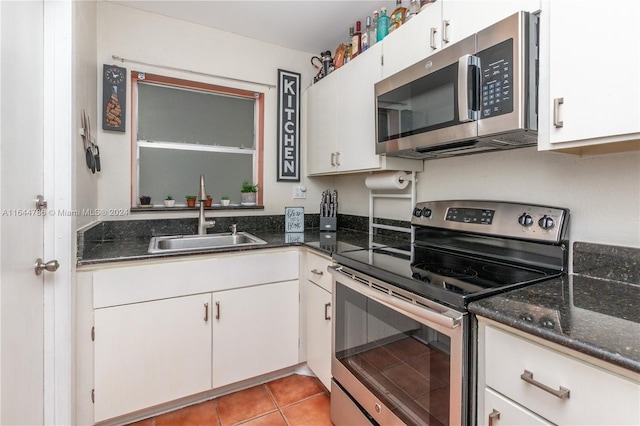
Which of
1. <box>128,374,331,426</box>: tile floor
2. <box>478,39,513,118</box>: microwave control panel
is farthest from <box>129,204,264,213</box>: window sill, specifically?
<box>478,39,513,118</box>: microwave control panel

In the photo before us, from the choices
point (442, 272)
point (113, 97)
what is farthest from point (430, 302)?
point (113, 97)

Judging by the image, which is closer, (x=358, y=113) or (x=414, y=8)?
(x=414, y=8)

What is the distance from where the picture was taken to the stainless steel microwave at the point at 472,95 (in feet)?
3.39

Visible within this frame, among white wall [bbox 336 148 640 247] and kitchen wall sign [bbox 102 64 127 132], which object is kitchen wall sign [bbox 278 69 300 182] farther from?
white wall [bbox 336 148 640 247]

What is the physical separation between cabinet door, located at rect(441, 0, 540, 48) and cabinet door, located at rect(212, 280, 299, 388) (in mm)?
1547

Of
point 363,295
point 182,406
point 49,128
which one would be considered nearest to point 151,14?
point 49,128

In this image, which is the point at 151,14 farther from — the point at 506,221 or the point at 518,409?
the point at 518,409

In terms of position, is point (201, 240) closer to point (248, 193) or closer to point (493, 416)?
point (248, 193)

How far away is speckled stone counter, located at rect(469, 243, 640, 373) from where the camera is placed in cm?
64

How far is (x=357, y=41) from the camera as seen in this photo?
78.7 inches

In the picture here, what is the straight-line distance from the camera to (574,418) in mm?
686

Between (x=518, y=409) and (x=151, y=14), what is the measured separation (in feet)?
9.22

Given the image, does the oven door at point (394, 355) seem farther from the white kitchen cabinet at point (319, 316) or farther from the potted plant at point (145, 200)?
the potted plant at point (145, 200)

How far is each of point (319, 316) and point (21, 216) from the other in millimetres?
1383
